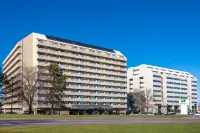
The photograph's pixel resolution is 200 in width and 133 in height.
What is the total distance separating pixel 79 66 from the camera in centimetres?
13300

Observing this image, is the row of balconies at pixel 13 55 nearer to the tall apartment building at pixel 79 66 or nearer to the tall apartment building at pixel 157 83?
the tall apartment building at pixel 79 66

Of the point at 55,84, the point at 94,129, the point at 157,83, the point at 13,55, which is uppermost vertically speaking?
the point at 13,55

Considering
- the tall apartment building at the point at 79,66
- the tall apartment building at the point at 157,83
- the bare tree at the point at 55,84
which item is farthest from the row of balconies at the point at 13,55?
the tall apartment building at the point at 157,83

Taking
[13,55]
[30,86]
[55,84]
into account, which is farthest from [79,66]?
[30,86]

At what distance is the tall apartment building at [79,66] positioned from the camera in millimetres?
120225

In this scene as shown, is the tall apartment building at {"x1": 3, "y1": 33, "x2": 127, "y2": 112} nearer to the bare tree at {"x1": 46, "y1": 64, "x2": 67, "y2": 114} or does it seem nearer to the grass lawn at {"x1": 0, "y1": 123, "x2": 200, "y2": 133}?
the bare tree at {"x1": 46, "y1": 64, "x2": 67, "y2": 114}

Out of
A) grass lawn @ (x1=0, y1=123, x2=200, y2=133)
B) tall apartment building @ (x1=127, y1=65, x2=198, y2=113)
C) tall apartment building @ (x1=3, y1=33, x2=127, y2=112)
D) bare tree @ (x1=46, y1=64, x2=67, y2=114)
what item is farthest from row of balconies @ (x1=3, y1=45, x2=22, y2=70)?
grass lawn @ (x1=0, y1=123, x2=200, y2=133)

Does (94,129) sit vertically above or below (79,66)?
below

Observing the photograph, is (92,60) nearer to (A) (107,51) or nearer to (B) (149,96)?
(A) (107,51)

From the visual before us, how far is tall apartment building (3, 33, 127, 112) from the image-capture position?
120 meters

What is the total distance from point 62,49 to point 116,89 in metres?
35.6

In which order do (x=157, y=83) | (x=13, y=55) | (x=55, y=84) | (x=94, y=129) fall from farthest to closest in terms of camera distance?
(x=157, y=83) < (x=13, y=55) < (x=55, y=84) < (x=94, y=129)

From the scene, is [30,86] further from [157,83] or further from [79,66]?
[157,83]

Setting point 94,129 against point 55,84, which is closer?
point 94,129
